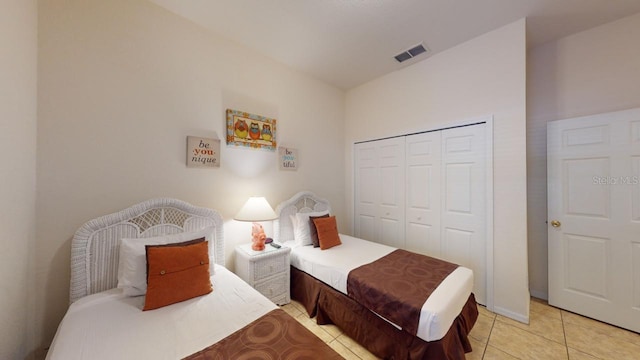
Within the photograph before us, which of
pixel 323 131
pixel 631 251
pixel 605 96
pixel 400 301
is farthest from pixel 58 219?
pixel 605 96

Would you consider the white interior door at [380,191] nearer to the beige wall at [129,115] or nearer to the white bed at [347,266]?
the white bed at [347,266]

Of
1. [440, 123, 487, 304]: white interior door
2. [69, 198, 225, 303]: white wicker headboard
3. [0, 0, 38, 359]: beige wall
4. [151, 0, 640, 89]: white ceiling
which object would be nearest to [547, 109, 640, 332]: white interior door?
[440, 123, 487, 304]: white interior door

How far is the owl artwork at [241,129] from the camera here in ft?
Answer: 7.92

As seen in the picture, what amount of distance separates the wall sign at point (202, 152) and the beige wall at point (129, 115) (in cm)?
6

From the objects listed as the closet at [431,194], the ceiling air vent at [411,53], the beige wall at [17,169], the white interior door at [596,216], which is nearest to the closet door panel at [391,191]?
the closet at [431,194]

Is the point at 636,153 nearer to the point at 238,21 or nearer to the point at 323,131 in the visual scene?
the point at 323,131

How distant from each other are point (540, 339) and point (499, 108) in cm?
214

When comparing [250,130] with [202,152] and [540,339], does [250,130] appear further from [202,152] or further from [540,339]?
[540,339]

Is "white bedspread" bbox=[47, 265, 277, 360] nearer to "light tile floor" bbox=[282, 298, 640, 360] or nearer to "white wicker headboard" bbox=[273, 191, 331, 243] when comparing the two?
"light tile floor" bbox=[282, 298, 640, 360]

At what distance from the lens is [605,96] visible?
7.05 feet

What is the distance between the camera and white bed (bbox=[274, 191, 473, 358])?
136cm

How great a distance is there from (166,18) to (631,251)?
4731mm

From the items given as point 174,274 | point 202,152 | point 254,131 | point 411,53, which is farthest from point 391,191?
point 174,274

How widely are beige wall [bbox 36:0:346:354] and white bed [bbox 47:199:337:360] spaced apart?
0.17 m
